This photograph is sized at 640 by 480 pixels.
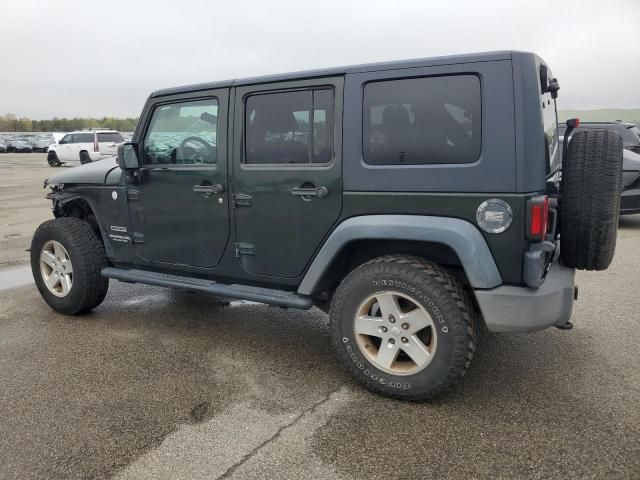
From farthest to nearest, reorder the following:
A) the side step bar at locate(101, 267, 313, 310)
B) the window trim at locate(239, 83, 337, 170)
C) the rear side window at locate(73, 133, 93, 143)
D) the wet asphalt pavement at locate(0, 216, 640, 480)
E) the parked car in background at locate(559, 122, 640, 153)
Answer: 1. the rear side window at locate(73, 133, 93, 143)
2. the parked car in background at locate(559, 122, 640, 153)
3. the side step bar at locate(101, 267, 313, 310)
4. the window trim at locate(239, 83, 337, 170)
5. the wet asphalt pavement at locate(0, 216, 640, 480)

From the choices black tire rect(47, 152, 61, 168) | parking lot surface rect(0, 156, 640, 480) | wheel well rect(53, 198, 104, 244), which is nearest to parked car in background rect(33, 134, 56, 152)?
black tire rect(47, 152, 61, 168)

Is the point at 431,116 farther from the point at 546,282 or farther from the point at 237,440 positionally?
the point at 237,440

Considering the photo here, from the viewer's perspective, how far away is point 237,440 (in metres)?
2.63

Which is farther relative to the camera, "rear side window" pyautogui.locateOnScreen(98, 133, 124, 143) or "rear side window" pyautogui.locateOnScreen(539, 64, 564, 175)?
"rear side window" pyautogui.locateOnScreen(98, 133, 124, 143)

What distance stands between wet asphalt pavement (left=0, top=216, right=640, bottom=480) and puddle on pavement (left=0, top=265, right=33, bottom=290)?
4.38 ft

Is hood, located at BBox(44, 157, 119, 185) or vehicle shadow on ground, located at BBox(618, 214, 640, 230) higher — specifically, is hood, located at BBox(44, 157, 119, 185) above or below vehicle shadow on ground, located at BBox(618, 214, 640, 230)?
above

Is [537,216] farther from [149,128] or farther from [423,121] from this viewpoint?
[149,128]

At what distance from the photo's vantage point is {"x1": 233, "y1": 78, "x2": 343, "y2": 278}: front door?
10.5ft

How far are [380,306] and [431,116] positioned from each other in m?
1.08

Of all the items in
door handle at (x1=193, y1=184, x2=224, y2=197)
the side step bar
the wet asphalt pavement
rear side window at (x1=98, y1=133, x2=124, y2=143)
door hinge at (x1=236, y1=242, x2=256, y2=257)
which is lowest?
the wet asphalt pavement

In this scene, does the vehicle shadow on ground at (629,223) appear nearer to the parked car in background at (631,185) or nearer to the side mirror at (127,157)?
the parked car in background at (631,185)

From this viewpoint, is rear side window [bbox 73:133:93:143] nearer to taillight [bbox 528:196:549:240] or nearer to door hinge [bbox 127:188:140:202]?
door hinge [bbox 127:188:140:202]

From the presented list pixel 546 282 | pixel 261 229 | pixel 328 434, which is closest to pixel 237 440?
pixel 328 434

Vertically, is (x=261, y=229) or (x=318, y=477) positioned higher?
(x=261, y=229)
